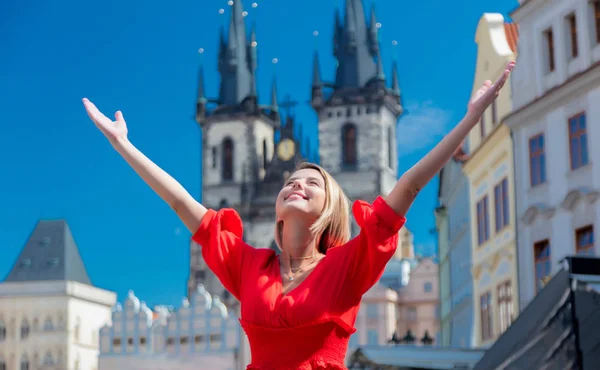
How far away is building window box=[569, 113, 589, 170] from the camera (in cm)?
1773

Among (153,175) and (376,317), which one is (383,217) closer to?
(153,175)

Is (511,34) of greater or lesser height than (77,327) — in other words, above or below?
above

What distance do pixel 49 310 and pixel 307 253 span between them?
203 feet

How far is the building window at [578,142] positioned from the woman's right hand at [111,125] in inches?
609

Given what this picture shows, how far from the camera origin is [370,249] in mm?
2732

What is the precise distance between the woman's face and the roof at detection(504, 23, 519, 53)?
2056 centimetres

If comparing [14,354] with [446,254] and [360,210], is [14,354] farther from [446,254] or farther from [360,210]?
[360,210]

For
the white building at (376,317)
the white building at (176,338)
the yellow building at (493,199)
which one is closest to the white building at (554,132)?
the yellow building at (493,199)

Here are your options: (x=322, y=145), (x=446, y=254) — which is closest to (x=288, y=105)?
(x=322, y=145)

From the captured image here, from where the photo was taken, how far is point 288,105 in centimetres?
8569

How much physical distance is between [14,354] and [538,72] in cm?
4789

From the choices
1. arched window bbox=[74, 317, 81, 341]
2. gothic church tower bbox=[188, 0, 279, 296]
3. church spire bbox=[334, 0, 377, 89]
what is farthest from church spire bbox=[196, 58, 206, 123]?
arched window bbox=[74, 317, 81, 341]

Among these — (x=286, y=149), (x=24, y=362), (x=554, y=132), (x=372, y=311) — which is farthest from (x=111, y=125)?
(x=286, y=149)

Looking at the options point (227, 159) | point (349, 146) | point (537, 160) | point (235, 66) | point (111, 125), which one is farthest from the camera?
point (235, 66)
